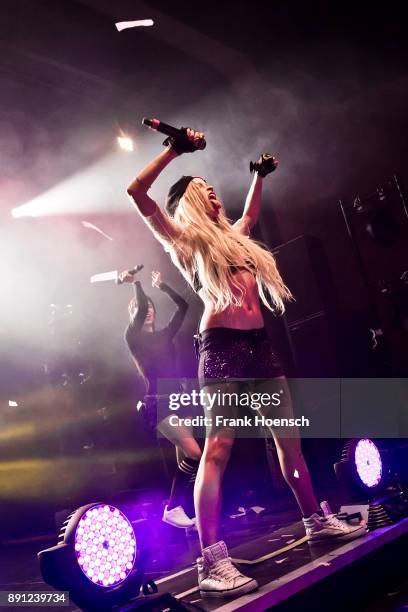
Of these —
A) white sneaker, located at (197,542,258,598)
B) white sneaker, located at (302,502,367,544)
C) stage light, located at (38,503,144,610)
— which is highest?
stage light, located at (38,503,144,610)

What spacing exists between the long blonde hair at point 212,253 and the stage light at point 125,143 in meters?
4.47

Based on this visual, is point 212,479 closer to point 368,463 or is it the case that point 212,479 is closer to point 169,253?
point 368,463

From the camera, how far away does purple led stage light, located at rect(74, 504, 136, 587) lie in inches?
57.2

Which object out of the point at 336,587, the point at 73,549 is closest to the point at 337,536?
the point at 336,587

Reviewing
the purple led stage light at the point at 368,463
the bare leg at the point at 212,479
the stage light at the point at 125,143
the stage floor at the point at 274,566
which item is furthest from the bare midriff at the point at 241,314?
the stage light at the point at 125,143

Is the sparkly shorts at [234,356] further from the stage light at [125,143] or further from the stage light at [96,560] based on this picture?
the stage light at [125,143]

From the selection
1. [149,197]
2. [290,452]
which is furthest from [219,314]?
[290,452]

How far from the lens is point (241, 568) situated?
2092 mm

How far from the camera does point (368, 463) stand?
2.62m

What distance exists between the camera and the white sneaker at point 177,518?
11.6 feet

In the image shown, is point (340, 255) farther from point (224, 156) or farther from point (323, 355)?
point (224, 156)

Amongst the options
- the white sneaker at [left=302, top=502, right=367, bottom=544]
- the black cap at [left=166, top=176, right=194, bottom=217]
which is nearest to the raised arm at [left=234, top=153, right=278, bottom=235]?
the black cap at [left=166, top=176, right=194, bottom=217]

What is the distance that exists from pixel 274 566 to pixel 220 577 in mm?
355

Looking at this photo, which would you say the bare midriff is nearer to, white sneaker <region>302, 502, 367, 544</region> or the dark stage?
the dark stage
